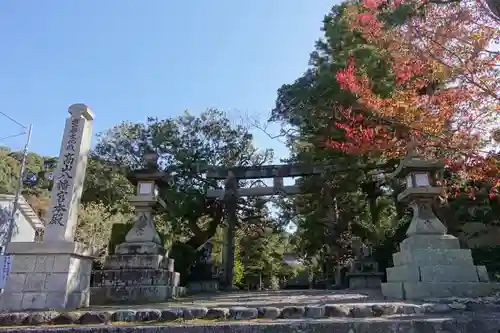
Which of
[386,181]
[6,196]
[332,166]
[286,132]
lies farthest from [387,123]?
[6,196]

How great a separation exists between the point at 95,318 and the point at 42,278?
280cm

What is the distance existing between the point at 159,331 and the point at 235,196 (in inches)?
Result: 496

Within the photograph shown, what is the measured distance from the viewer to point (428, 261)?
235 inches

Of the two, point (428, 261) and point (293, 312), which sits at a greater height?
point (428, 261)

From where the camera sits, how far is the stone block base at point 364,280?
458 inches

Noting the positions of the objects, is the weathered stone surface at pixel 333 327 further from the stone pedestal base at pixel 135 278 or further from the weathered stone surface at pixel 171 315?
the stone pedestal base at pixel 135 278

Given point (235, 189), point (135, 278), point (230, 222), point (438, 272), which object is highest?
point (235, 189)

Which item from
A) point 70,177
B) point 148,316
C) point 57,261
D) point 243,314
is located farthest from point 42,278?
point 243,314

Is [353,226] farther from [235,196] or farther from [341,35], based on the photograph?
[341,35]

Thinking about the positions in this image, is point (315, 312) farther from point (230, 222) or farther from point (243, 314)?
point (230, 222)

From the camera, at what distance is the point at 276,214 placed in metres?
17.2

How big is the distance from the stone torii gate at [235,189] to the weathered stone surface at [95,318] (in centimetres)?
1180

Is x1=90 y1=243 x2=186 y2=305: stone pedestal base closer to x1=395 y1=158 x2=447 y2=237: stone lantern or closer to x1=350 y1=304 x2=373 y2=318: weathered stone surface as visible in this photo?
x1=350 y1=304 x2=373 y2=318: weathered stone surface

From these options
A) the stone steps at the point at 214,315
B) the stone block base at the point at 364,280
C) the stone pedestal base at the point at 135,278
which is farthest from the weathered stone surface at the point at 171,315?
the stone block base at the point at 364,280
